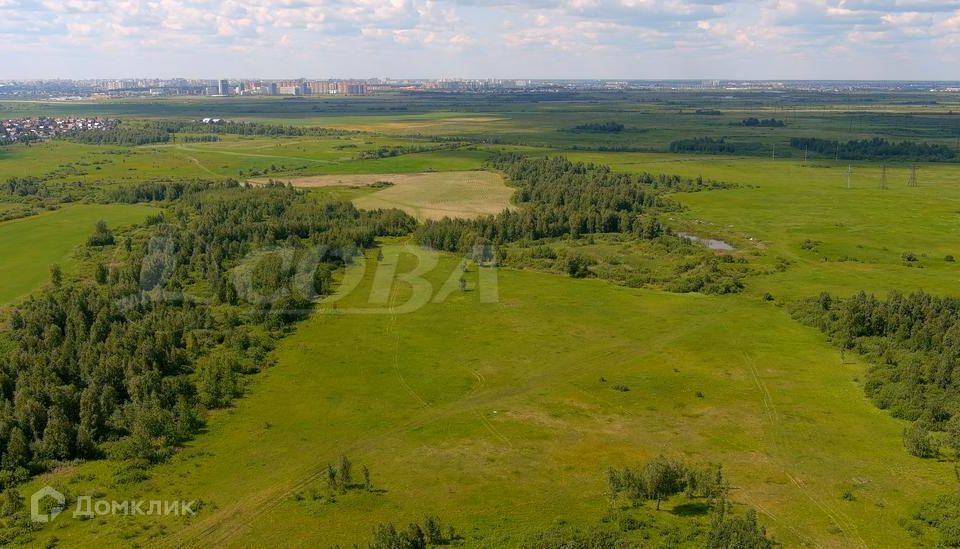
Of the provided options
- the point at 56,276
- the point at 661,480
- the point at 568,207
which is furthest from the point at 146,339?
the point at 568,207

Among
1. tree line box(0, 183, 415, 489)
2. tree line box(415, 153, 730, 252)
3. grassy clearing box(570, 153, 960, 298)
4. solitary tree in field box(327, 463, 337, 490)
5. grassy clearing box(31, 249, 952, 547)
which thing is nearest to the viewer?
grassy clearing box(31, 249, 952, 547)

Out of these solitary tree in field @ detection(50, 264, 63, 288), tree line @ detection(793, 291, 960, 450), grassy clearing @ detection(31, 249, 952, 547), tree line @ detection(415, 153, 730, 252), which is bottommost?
grassy clearing @ detection(31, 249, 952, 547)

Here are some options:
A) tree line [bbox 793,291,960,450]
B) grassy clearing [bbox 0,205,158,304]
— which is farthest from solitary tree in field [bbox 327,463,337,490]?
grassy clearing [bbox 0,205,158,304]

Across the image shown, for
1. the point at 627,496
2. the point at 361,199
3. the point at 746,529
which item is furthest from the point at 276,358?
the point at 361,199

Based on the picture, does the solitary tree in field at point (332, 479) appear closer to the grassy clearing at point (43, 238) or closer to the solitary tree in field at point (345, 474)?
the solitary tree in field at point (345, 474)

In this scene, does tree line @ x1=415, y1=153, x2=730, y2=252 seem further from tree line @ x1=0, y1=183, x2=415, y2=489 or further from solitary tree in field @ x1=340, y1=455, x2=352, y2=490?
solitary tree in field @ x1=340, y1=455, x2=352, y2=490

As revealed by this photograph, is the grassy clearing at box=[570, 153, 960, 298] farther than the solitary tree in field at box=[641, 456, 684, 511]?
Yes

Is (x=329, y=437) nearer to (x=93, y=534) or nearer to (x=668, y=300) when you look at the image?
(x=93, y=534)
